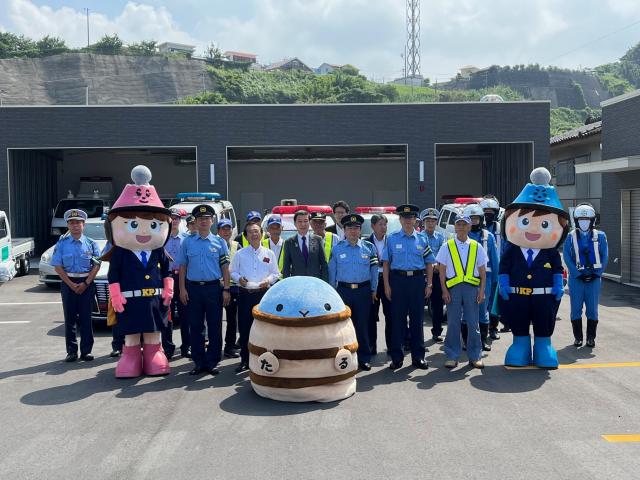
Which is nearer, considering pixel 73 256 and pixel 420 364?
pixel 420 364

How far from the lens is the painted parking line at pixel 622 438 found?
5.79 m

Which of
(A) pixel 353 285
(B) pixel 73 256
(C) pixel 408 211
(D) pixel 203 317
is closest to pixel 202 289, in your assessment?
(D) pixel 203 317

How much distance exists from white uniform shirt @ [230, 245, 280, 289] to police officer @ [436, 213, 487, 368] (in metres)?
2.18

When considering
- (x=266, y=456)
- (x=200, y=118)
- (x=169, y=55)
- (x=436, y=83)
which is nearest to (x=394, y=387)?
(x=266, y=456)

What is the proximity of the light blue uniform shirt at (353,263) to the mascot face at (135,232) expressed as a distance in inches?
87.0

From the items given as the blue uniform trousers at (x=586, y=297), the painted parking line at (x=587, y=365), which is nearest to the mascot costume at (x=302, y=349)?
the painted parking line at (x=587, y=365)

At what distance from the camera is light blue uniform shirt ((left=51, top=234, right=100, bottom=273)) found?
30.0 feet

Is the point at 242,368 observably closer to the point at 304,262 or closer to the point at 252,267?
the point at 252,267

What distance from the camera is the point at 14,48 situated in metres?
83.5

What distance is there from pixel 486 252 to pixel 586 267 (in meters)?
1.47

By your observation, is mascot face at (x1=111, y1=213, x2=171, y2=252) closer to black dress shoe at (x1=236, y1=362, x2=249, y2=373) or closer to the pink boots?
the pink boots

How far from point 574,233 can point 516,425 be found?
4524mm

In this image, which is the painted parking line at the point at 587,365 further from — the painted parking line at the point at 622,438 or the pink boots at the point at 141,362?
the pink boots at the point at 141,362

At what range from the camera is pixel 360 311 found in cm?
841
